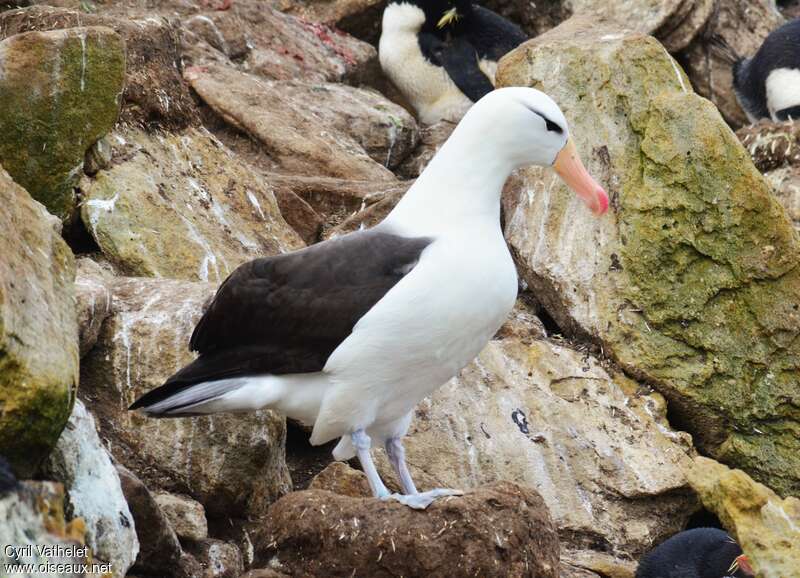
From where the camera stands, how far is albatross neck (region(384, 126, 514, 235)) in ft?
22.2

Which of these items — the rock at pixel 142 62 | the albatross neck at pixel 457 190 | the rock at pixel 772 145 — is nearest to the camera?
the albatross neck at pixel 457 190

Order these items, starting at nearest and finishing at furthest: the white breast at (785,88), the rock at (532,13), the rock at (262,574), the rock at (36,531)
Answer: the rock at (36,531)
the rock at (262,574)
the white breast at (785,88)
the rock at (532,13)

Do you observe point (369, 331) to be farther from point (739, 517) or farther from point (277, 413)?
point (739, 517)

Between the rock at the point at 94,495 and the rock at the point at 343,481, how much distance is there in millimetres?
1619

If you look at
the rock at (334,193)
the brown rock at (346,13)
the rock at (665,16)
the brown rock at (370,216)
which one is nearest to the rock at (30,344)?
the brown rock at (370,216)

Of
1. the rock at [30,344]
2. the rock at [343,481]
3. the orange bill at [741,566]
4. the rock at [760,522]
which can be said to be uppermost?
the rock at [30,344]

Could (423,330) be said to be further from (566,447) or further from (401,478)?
(566,447)

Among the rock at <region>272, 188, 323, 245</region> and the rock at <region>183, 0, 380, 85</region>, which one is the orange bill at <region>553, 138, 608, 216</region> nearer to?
the rock at <region>272, 188, 323, 245</region>

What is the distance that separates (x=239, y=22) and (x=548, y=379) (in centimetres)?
587

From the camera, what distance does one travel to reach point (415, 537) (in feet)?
19.8

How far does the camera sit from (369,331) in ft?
21.3

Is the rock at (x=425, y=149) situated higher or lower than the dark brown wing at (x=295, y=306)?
lower

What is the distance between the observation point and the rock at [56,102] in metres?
8.10

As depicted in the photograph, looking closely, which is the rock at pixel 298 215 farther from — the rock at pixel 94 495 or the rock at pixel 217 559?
the rock at pixel 94 495
